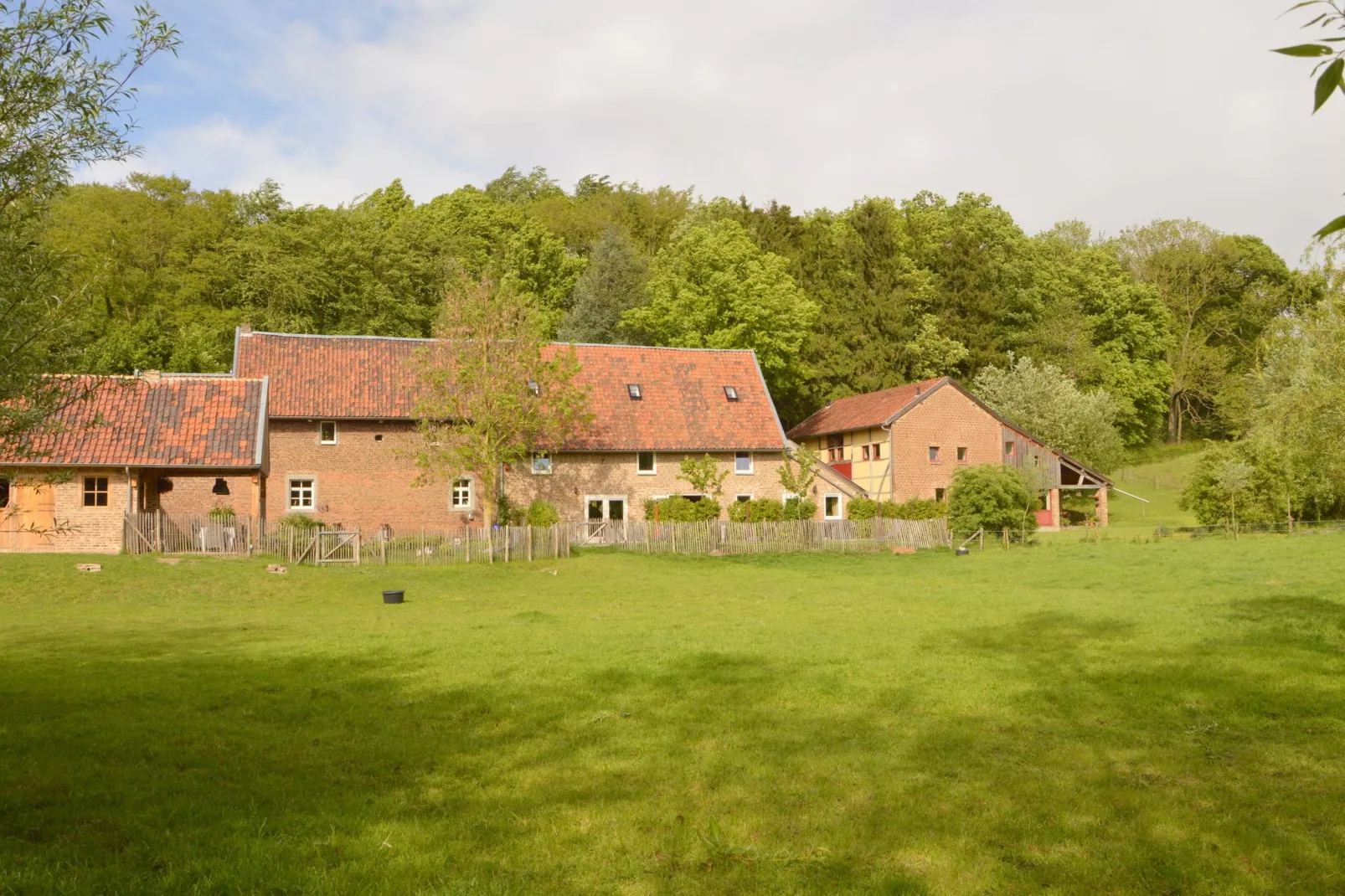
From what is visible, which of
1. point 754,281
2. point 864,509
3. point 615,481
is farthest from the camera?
point 754,281

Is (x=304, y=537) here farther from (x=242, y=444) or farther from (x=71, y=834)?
(x=71, y=834)

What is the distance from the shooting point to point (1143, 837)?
24.1 feet

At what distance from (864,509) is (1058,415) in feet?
73.0

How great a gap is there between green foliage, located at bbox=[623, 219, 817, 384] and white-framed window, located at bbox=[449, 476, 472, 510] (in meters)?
18.2

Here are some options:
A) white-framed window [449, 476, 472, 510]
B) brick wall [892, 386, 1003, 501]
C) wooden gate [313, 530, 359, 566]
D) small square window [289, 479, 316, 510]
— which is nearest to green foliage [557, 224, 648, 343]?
brick wall [892, 386, 1003, 501]

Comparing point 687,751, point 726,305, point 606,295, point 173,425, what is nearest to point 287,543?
point 173,425

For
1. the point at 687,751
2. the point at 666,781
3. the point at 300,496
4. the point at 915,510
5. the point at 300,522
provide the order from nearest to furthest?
the point at 666,781 → the point at 687,751 → the point at 300,522 → the point at 300,496 → the point at 915,510

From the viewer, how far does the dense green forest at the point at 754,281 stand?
53.4m

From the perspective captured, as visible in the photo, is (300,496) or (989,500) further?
(989,500)

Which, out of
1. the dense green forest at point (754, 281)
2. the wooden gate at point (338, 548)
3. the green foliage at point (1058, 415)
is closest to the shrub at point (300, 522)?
the wooden gate at point (338, 548)

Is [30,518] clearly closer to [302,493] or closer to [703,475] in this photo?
[302,493]

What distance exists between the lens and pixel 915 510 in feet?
133

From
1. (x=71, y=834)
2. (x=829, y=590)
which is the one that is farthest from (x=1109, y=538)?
(x=71, y=834)

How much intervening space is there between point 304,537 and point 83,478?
7.89m
